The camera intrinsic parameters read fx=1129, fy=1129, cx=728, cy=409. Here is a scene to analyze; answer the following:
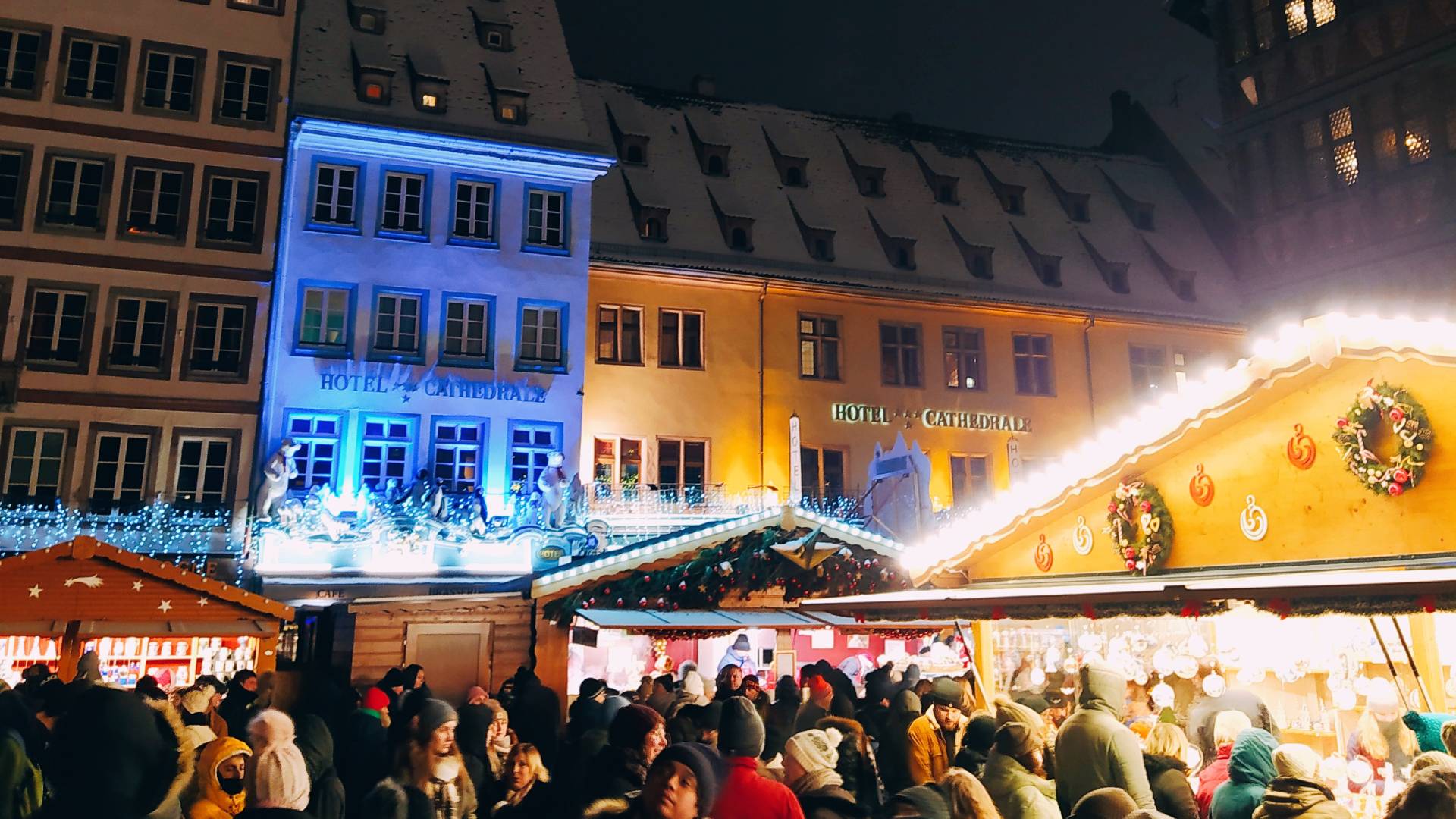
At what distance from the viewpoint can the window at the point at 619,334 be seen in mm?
23953

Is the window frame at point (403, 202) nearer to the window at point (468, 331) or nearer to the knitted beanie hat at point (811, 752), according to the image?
the window at point (468, 331)

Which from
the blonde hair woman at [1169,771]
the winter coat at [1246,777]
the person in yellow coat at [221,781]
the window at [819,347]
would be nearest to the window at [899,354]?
the window at [819,347]

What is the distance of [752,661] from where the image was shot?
1919 centimetres

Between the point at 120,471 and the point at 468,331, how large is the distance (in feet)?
22.4

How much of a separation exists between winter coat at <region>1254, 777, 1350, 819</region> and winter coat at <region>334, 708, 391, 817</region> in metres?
5.13

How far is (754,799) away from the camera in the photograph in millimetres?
4793

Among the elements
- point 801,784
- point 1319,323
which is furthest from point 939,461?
point 801,784

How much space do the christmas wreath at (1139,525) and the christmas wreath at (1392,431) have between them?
6.33 feet

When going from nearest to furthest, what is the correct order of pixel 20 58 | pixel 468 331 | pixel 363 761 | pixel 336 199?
pixel 363 761 < pixel 20 58 < pixel 336 199 < pixel 468 331

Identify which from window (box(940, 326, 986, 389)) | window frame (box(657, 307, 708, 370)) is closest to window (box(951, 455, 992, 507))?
window (box(940, 326, 986, 389))

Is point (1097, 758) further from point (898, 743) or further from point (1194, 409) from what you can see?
point (1194, 409)

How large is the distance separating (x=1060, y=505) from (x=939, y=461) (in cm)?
1551

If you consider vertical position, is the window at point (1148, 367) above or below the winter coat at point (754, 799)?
above

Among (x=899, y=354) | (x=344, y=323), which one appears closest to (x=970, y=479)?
(x=899, y=354)
